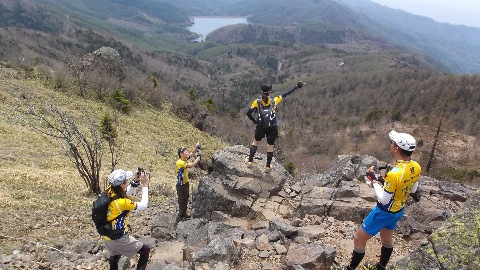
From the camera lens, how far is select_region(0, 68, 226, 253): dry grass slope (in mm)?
9531

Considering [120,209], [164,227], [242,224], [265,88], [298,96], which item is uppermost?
[265,88]

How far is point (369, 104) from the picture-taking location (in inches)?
4505

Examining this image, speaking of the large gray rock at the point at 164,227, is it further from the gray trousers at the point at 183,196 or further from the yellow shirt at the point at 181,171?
the yellow shirt at the point at 181,171

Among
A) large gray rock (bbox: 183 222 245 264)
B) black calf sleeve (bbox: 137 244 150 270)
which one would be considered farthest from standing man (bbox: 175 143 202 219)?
black calf sleeve (bbox: 137 244 150 270)

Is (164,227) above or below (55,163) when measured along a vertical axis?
above

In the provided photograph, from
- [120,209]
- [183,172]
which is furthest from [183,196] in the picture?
[120,209]

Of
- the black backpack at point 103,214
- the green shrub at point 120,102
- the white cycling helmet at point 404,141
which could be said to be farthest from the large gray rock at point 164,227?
the green shrub at point 120,102

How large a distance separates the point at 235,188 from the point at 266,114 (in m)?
2.31

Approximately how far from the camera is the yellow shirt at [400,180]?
4883 mm

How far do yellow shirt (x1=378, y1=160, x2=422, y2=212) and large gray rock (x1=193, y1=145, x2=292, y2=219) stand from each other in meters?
5.13

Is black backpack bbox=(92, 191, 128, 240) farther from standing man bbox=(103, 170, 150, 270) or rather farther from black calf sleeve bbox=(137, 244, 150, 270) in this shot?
black calf sleeve bbox=(137, 244, 150, 270)

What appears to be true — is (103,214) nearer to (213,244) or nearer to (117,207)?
(117,207)

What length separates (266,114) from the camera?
385 inches

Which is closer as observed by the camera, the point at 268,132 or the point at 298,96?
the point at 268,132
